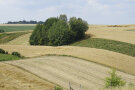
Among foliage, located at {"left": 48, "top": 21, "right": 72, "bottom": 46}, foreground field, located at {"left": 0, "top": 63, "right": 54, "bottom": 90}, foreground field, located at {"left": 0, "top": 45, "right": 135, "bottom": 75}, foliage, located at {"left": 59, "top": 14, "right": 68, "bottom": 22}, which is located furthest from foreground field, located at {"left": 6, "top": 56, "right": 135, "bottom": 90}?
foliage, located at {"left": 59, "top": 14, "right": 68, "bottom": 22}

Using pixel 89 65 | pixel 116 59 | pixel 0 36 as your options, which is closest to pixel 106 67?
pixel 89 65

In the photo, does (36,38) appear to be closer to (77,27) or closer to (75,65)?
(77,27)

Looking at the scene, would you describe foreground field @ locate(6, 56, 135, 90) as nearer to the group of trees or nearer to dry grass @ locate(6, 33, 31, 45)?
the group of trees

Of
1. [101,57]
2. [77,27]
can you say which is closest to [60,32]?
[77,27]

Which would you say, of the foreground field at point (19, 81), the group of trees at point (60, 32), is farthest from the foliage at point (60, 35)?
the foreground field at point (19, 81)

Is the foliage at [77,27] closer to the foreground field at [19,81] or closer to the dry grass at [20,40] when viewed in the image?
the dry grass at [20,40]

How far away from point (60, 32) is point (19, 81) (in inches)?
1903

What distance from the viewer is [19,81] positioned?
30.3 meters

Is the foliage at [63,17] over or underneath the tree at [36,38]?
over

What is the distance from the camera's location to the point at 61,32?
255 feet

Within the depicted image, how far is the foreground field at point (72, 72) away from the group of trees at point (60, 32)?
32248 mm

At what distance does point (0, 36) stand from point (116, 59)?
7384 centimetres

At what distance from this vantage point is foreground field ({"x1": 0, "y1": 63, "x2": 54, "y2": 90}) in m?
28.0

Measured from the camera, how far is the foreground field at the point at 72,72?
31.9 metres
